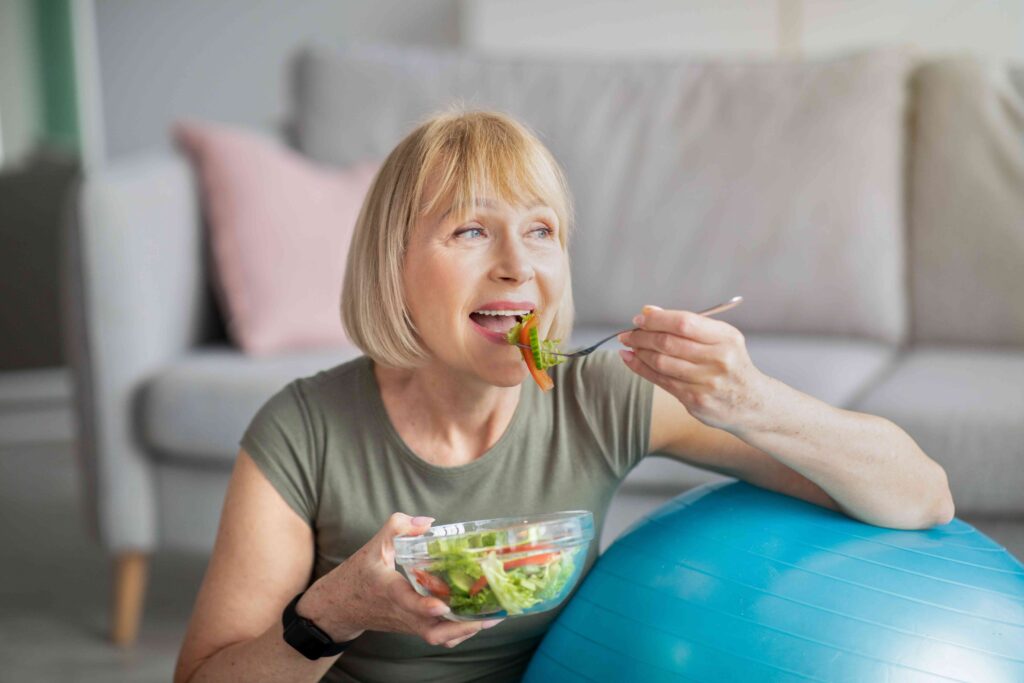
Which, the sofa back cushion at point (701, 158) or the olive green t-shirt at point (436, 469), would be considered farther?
the sofa back cushion at point (701, 158)

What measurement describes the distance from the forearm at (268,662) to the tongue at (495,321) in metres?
0.37

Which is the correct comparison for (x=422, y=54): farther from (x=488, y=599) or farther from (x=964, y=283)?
(x=488, y=599)

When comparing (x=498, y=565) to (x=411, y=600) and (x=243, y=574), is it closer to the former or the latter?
(x=411, y=600)

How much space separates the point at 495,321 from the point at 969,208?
180 cm

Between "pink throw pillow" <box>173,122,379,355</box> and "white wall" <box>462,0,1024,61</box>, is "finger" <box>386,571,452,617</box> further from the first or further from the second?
"white wall" <box>462,0,1024,61</box>

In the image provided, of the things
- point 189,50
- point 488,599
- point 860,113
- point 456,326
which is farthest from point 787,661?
point 189,50

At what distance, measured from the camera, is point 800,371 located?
2318 mm

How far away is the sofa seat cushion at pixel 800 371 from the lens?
7.35 feet

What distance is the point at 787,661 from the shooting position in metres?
1.16

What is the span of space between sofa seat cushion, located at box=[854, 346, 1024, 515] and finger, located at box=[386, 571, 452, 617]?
1287 mm

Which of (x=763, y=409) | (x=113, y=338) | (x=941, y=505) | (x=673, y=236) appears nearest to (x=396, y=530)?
(x=763, y=409)

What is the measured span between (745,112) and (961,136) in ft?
1.60

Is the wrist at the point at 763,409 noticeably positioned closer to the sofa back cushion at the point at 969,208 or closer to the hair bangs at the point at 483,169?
the hair bangs at the point at 483,169

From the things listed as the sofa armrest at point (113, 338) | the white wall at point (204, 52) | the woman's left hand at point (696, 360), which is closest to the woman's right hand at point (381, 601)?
the woman's left hand at point (696, 360)
